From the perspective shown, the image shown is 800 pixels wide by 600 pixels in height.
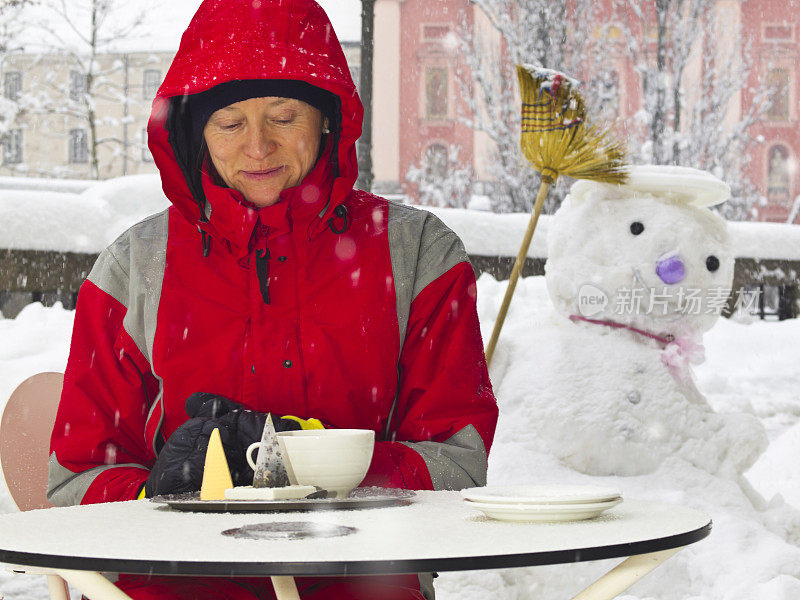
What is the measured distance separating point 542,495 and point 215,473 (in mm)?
489

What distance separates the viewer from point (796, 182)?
2566 centimetres

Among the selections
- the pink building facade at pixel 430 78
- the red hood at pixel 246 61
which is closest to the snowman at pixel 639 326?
the red hood at pixel 246 61

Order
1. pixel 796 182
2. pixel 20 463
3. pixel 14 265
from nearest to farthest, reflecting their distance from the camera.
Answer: pixel 20 463, pixel 14 265, pixel 796 182

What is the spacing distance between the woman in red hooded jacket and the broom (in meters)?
2.26

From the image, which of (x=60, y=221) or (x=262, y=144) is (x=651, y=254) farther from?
(x=60, y=221)

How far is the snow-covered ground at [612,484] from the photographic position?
344 centimetres

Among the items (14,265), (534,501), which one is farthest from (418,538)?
(14,265)

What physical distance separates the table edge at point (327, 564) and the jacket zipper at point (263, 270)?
0.99 m

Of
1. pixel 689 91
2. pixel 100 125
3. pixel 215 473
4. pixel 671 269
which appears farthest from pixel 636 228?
pixel 100 125

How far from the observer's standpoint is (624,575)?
119cm

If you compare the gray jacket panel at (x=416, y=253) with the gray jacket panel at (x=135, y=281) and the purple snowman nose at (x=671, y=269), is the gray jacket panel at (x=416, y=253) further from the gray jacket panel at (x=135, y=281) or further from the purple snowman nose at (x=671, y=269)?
the purple snowman nose at (x=671, y=269)

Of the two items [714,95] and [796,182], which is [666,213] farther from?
[796,182]

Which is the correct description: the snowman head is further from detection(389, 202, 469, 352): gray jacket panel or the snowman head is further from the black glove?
the black glove

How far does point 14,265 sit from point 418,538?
229 inches
